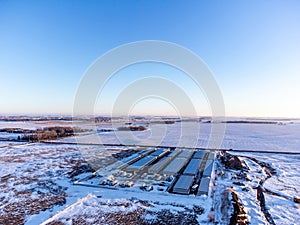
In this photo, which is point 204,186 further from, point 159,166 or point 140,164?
point 140,164

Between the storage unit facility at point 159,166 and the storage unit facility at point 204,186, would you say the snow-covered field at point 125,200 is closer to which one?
Result: the storage unit facility at point 204,186

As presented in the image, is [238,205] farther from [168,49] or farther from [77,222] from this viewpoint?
[168,49]

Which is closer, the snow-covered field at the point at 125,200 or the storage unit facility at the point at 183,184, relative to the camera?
the snow-covered field at the point at 125,200

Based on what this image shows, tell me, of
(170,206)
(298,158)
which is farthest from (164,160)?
(298,158)

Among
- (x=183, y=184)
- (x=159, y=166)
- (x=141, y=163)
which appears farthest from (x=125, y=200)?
(x=141, y=163)

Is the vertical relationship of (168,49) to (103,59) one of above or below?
above

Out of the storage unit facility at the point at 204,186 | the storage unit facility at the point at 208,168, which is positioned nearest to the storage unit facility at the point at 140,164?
the storage unit facility at the point at 208,168

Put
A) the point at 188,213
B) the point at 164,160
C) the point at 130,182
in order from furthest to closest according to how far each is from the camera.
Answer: the point at 164,160 → the point at 130,182 → the point at 188,213
